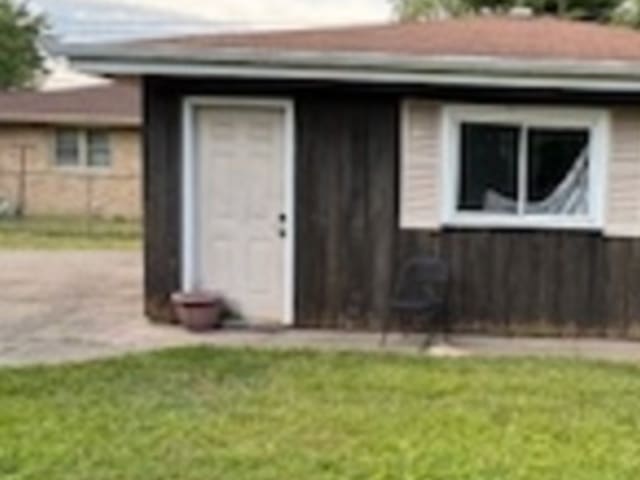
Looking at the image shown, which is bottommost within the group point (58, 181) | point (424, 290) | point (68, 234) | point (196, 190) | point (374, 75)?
point (68, 234)

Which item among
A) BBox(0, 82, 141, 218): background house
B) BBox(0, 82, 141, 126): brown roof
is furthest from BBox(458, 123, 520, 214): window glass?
BBox(0, 82, 141, 218): background house

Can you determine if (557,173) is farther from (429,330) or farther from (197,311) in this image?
(197,311)

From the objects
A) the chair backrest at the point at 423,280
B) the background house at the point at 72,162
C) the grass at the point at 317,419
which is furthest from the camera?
the background house at the point at 72,162

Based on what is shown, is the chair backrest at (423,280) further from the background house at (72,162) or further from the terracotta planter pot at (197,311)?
the background house at (72,162)

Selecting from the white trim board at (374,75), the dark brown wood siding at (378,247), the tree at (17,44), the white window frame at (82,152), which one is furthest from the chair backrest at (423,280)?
the tree at (17,44)

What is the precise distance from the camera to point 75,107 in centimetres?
3111

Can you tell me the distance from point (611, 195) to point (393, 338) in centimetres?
268

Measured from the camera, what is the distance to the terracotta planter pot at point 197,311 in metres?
12.2

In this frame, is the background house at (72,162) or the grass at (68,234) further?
the background house at (72,162)

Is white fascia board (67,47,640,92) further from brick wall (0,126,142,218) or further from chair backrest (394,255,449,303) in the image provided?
brick wall (0,126,142,218)

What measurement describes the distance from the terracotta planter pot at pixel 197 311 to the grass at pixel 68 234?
9825 mm

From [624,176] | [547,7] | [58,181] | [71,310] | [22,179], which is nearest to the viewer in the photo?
[624,176]

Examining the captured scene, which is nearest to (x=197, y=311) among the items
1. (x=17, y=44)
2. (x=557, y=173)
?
(x=557, y=173)

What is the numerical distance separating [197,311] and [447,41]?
13.1 feet
